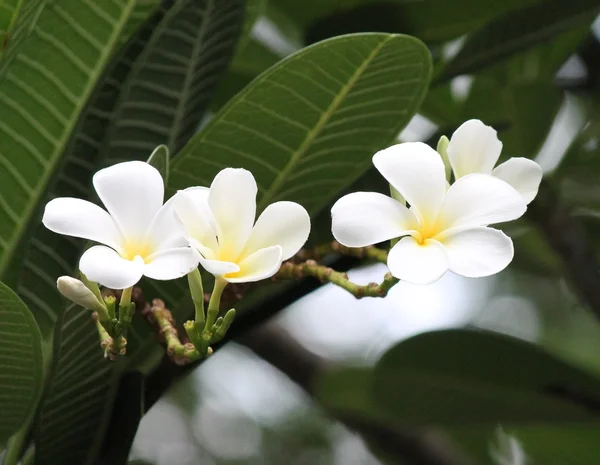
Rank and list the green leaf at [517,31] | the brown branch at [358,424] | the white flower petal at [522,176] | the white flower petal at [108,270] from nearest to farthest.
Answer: the white flower petal at [108,270] → the white flower petal at [522,176] → the green leaf at [517,31] → the brown branch at [358,424]

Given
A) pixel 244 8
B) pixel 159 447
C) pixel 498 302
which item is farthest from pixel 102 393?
pixel 498 302

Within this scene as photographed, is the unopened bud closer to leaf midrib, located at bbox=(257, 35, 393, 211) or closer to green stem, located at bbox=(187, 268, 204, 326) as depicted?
green stem, located at bbox=(187, 268, 204, 326)

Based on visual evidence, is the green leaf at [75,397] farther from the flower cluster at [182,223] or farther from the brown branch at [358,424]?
the brown branch at [358,424]

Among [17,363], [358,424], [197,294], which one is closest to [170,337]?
[197,294]

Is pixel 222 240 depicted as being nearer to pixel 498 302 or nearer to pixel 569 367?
pixel 569 367

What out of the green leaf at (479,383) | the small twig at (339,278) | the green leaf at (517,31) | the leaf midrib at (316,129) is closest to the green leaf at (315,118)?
the leaf midrib at (316,129)
